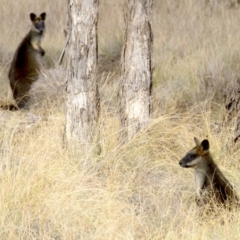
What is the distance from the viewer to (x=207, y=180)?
7.38m

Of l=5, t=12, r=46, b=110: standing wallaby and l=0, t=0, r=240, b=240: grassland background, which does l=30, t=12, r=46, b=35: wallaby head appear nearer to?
l=5, t=12, r=46, b=110: standing wallaby

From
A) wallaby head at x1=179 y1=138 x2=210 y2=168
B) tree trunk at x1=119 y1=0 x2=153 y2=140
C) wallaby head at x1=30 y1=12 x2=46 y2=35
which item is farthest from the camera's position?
wallaby head at x1=30 y1=12 x2=46 y2=35

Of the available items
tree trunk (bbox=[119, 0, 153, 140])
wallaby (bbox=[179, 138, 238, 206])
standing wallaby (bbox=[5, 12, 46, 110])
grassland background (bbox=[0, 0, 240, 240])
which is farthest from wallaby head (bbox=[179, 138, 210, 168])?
standing wallaby (bbox=[5, 12, 46, 110])

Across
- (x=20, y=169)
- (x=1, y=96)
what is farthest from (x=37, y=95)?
(x=20, y=169)

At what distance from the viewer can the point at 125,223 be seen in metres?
6.85

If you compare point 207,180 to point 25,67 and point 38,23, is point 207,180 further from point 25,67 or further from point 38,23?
point 38,23

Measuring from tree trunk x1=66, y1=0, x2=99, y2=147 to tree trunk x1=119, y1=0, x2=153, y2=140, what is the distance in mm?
371

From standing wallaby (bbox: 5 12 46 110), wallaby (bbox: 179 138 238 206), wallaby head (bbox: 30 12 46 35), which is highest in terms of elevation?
wallaby head (bbox: 30 12 46 35)

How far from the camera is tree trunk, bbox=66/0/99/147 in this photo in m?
8.27

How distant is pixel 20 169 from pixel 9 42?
Answer: 25.5ft

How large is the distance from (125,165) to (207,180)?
→ 1053 millimetres

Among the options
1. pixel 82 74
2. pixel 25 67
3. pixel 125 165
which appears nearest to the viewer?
pixel 125 165

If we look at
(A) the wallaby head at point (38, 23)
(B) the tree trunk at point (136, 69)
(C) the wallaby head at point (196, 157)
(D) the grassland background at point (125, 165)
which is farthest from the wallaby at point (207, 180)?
(A) the wallaby head at point (38, 23)

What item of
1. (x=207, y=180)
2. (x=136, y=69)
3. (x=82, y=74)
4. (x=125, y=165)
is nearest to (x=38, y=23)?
(x=136, y=69)
